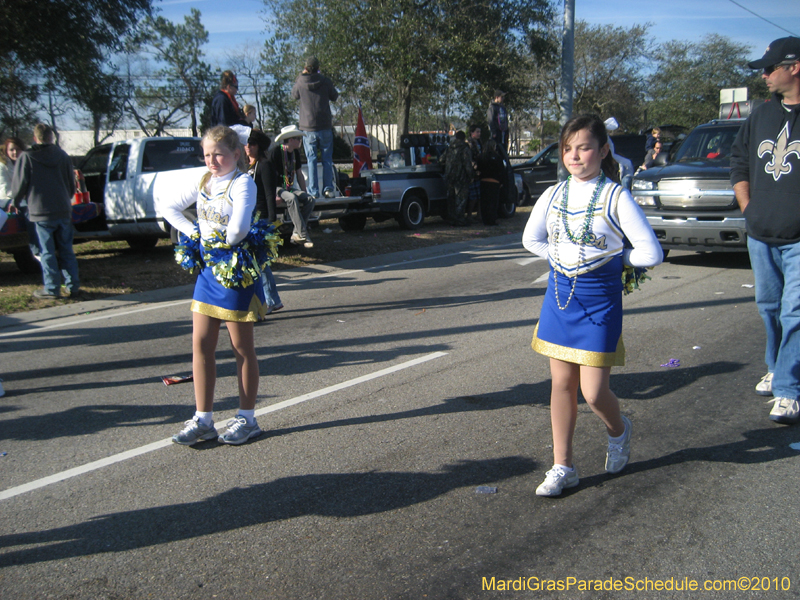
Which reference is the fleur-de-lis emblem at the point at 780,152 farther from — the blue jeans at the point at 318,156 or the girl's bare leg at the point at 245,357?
the blue jeans at the point at 318,156

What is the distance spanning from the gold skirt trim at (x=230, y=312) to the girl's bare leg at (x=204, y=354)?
52 mm

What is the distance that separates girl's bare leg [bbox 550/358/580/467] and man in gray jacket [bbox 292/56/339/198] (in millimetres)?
8526

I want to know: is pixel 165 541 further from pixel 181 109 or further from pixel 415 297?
pixel 181 109

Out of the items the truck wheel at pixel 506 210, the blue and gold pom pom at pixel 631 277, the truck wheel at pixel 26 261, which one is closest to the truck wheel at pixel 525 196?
the truck wheel at pixel 506 210

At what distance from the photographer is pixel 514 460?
13.4 ft

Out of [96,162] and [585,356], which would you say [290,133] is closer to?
[96,162]

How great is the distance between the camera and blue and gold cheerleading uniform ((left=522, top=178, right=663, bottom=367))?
128 inches

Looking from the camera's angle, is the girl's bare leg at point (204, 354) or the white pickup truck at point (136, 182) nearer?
the girl's bare leg at point (204, 354)

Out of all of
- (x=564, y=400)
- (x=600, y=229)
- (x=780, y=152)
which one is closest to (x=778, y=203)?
(x=780, y=152)

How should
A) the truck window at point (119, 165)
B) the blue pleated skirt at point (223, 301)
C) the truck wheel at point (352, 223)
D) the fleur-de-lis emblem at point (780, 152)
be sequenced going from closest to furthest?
the blue pleated skirt at point (223, 301) → the fleur-de-lis emblem at point (780, 152) → the truck window at point (119, 165) → the truck wheel at point (352, 223)

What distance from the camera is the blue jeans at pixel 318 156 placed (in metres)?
12.2

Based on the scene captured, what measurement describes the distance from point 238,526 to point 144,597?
0.62m

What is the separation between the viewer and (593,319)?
3355 millimetres

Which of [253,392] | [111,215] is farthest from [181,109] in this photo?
[253,392]
